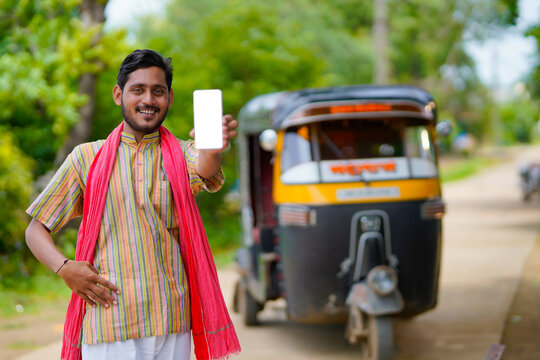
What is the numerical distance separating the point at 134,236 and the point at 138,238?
2cm

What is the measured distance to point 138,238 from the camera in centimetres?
268

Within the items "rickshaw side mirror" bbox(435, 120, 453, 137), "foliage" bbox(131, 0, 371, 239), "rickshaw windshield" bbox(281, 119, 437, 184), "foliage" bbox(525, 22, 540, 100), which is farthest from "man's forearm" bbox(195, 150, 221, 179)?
"foliage" bbox(131, 0, 371, 239)

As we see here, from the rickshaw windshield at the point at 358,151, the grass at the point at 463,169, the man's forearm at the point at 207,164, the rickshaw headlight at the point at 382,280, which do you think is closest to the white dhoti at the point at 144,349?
the man's forearm at the point at 207,164

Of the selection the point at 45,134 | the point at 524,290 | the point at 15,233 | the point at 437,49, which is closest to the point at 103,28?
the point at 45,134

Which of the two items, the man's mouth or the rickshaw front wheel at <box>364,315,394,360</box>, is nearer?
the man's mouth

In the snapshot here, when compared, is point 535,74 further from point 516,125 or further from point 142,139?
point 516,125

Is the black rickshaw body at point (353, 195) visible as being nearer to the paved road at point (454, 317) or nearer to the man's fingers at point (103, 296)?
the paved road at point (454, 317)

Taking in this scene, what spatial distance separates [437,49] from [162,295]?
43.2 m

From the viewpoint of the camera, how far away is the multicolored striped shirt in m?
2.68

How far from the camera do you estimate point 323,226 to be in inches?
253

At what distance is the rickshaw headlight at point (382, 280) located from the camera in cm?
620

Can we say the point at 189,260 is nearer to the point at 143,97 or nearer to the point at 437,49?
the point at 143,97

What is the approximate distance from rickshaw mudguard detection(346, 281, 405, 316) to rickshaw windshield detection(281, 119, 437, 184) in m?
0.94

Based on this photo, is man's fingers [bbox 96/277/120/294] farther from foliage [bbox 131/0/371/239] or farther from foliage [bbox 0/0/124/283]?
foliage [bbox 131/0/371/239]
